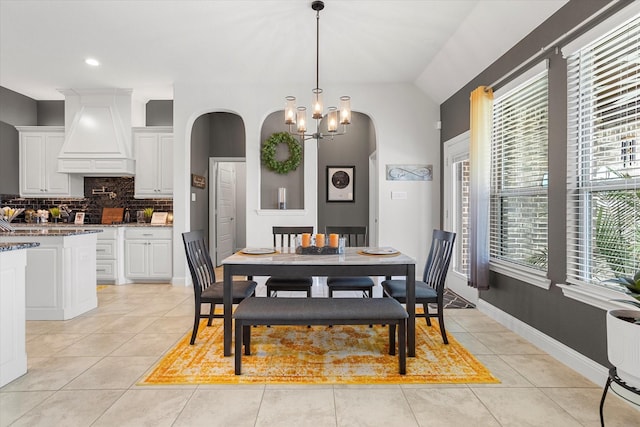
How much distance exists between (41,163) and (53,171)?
21 centimetres

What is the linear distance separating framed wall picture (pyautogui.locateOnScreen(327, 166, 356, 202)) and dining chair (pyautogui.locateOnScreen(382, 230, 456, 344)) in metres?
3.41

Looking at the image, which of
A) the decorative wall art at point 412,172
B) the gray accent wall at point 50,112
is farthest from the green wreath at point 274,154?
the gray accent wall at point 50,112

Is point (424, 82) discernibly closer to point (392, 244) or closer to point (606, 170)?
point (392, 244)

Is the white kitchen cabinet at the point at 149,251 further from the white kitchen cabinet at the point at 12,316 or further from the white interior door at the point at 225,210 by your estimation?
the white kitchen cabinet at the point at 12,316

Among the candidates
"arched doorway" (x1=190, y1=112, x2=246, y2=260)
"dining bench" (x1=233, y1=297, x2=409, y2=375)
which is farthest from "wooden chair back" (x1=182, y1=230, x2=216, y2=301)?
"arched doorway" (x1=190, y1=112, x2=246, y2=260)

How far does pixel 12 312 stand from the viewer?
2334mm

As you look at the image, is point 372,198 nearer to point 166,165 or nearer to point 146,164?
point 166,165

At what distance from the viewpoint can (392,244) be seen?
5082 millimetres

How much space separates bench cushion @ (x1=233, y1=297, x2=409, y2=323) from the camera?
237 cm

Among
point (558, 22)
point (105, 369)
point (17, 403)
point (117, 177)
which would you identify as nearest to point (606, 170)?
point (558, 22)

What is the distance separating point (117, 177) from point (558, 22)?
20.0 ft

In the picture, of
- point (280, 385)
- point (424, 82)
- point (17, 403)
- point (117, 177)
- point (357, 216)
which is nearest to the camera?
point (17, 403)

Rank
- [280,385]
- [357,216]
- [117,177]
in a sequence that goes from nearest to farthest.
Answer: [280,385] < [117,177] < [357,216]

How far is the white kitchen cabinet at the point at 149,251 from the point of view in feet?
17.4
